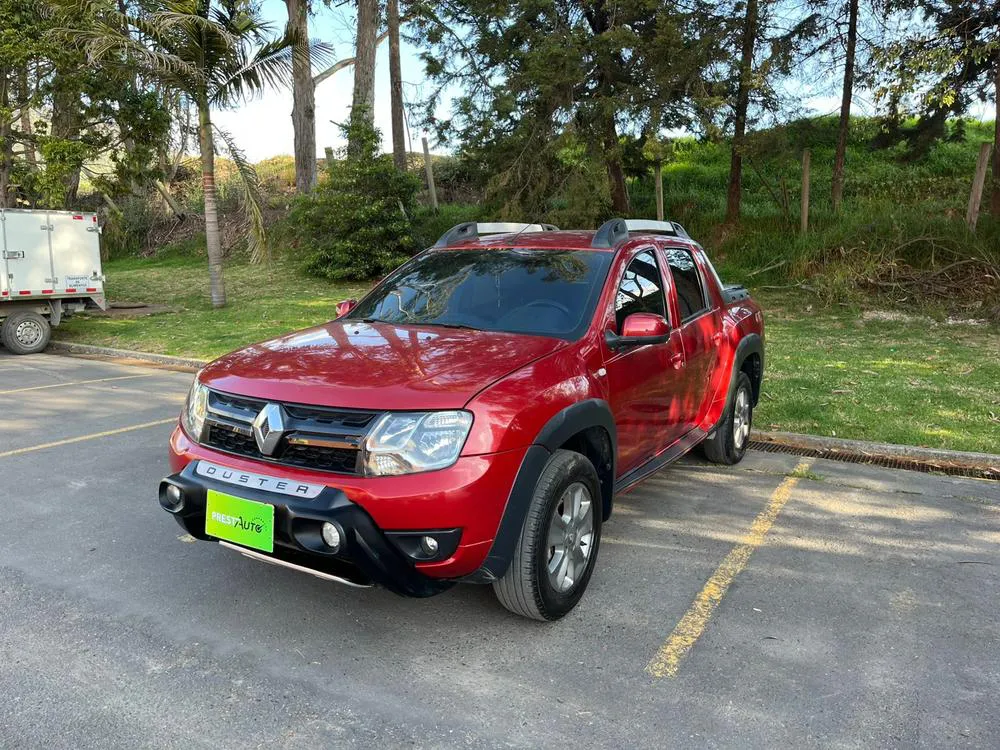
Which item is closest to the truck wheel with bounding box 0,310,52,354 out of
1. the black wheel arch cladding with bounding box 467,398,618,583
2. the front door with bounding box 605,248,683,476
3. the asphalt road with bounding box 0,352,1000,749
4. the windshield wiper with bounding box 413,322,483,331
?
the asphalt road with bounding box 0,352,1000,749

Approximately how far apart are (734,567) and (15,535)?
4.03 metres

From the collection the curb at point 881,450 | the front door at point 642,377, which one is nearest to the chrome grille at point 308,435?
the front door at point 642,377

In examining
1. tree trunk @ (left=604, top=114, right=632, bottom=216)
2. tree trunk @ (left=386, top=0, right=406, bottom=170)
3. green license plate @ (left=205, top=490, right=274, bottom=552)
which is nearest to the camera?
green license plate @ (left=205, top=490, right=274, bottom=552)

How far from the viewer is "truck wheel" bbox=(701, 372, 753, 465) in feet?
18.6

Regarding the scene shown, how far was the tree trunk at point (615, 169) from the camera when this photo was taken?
1694 cm

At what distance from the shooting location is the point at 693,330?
4.95 metres

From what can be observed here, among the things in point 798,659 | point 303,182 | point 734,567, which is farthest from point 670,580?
point 303,182

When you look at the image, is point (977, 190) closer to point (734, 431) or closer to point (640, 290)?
point (734, 431)

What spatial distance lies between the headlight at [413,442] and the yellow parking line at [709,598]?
47.9 inches

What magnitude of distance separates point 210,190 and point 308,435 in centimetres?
Result: 1449

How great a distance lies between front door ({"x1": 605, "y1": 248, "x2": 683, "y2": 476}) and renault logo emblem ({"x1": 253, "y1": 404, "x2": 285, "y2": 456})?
5.24 feet

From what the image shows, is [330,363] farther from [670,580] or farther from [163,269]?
[163,269]

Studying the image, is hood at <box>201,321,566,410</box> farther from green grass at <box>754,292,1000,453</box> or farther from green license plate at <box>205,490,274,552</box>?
green grass at <box>754,292,1000,453</box>

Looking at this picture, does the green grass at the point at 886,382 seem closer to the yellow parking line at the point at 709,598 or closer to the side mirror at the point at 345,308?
the yellow parking line at the point at 709,598
